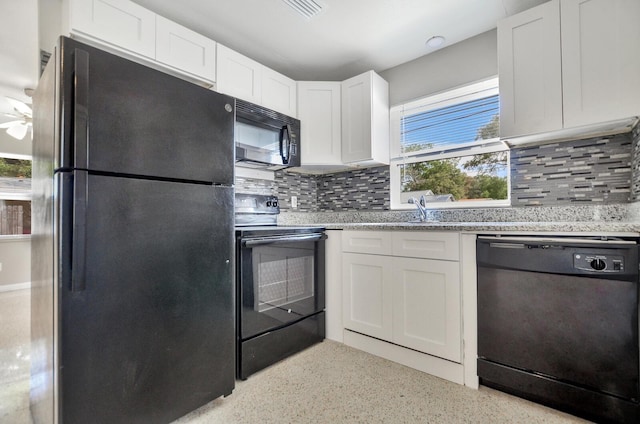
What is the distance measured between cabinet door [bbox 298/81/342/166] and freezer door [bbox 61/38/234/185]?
4.02 feet

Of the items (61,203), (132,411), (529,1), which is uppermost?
(529,1)

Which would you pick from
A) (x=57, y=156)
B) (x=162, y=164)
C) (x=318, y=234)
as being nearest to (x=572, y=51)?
(x=318, y=234)

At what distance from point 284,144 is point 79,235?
1.64 m

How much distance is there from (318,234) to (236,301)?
793mm

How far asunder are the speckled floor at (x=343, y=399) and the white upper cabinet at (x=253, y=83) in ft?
6.41

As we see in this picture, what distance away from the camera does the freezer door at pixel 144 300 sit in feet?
3.42

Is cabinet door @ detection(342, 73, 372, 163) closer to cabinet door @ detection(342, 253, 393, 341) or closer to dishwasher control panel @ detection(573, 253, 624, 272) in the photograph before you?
cabinet door @ detection(342, 253, 393, 341)

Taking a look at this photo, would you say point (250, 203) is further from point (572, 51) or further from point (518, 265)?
point (572, 51)

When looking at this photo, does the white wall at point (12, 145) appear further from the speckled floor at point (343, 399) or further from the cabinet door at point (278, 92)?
the cabinet door at point (278, 92)

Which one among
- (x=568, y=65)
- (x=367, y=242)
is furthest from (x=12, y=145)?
(x=568, y=65)

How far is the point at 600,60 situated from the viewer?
159 cm

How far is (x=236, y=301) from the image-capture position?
1711 mm

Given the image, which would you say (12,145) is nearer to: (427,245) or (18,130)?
(18,130)

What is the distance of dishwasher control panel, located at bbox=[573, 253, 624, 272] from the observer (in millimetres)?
1272
